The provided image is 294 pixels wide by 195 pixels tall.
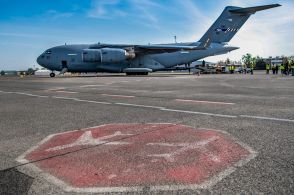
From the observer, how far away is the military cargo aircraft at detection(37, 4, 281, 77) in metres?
33.2

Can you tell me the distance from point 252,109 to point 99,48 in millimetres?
29658

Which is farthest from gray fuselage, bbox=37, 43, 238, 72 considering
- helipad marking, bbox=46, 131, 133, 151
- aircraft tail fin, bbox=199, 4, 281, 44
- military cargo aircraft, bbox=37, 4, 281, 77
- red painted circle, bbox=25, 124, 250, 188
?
red painted circle, bbox=25, 124, 250, 188

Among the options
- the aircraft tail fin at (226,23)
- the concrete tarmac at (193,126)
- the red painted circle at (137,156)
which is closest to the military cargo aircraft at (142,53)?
the aircraft tail fin at (226,23)

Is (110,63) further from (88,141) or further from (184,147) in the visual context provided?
(184,147)

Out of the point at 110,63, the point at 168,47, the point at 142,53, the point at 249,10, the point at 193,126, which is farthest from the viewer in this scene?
the point at 249,10

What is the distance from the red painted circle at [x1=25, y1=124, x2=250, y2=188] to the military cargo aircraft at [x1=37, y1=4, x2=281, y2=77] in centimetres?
2864

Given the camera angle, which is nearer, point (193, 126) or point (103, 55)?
point (193, 126)

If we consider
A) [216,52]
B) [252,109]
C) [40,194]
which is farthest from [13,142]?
[216,52]

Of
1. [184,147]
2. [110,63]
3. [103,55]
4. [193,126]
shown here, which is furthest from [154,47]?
[184,147]

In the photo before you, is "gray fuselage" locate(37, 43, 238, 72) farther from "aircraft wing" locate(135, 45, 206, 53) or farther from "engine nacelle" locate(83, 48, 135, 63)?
"aircraft wing" locate(135, 45, 206, 53)

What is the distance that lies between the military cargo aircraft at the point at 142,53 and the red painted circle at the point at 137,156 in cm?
2864

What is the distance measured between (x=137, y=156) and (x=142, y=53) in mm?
32192

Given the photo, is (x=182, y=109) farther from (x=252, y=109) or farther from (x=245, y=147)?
(x=245, y=147)

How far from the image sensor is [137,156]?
375 centimetres
